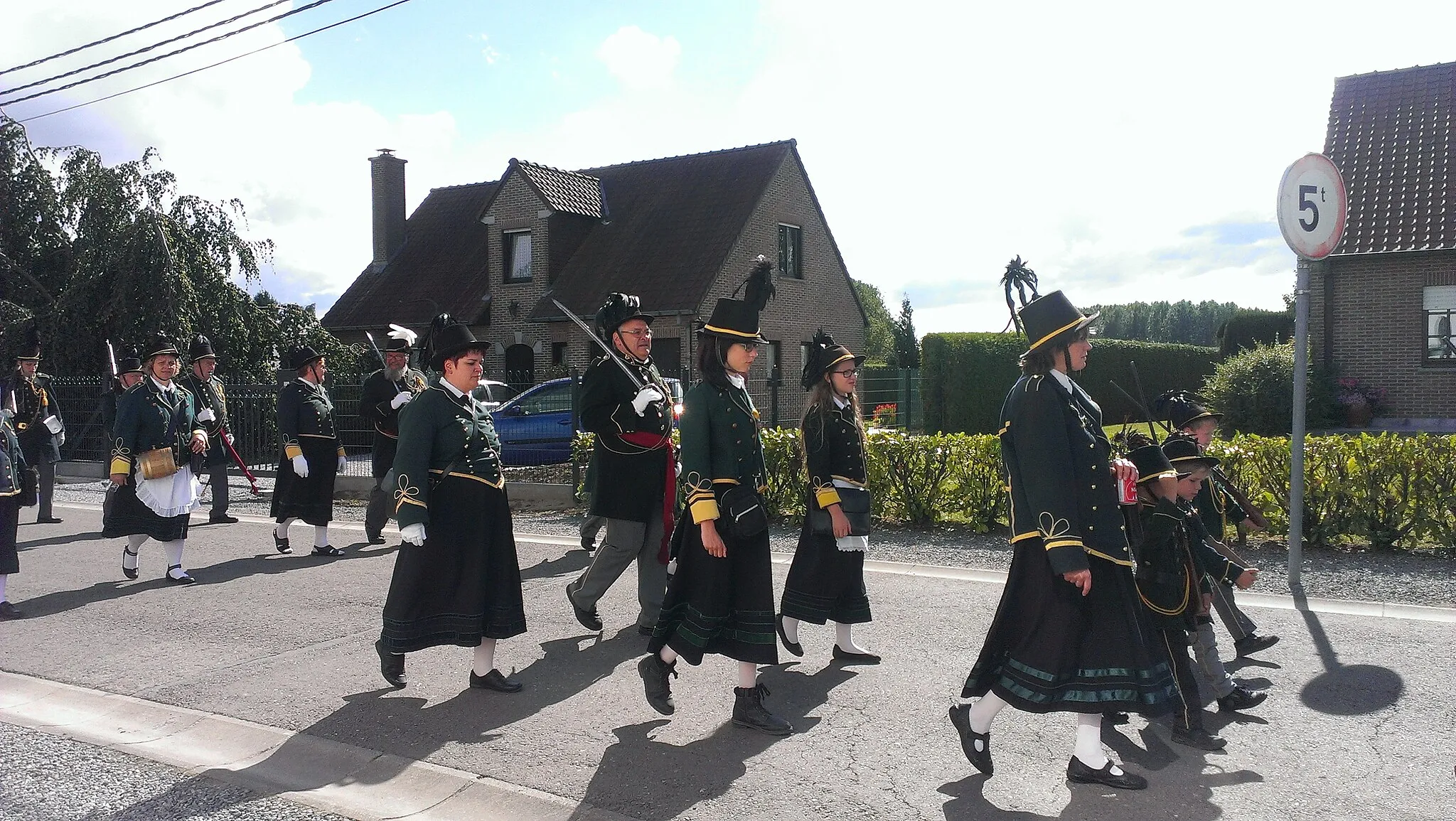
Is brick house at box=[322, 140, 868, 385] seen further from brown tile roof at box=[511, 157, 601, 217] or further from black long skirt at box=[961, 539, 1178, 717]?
black long skirt at box=[961, 539, 1178, 717]

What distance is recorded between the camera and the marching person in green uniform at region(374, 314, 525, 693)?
527 cm

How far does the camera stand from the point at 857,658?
19.2ft

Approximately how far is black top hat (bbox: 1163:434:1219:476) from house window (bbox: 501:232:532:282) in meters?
24.9

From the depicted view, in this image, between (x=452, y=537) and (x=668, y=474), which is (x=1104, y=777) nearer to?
(x=452, y=537)

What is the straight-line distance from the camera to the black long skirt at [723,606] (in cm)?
484

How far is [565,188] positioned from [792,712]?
2572 centimetres

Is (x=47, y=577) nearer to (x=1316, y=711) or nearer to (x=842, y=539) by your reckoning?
(x=842, y=539)

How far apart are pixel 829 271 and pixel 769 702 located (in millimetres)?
26422

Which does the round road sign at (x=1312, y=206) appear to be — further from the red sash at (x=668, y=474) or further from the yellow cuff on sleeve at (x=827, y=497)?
the red sash at (x=668, y=474)

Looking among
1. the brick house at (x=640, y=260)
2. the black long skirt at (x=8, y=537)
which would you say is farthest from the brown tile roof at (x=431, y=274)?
the black long skirt at (x=8, y=537)

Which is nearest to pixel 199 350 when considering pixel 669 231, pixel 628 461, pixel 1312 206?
pixel 628 461

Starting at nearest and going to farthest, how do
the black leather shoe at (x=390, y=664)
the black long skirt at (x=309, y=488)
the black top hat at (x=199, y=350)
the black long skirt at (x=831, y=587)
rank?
the black leather shoe at (x=390, y=664) < the black long skirt at (x=831, y=587) < the black top hat at (x=199, y=350) < the black long skirt at (x=309, y=488)

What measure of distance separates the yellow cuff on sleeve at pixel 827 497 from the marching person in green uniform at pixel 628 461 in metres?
1.12

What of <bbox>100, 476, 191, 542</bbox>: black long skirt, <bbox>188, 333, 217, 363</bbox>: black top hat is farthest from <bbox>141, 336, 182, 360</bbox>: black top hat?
<bbox>188, 333, 217, 363</bbox>: black top hat
